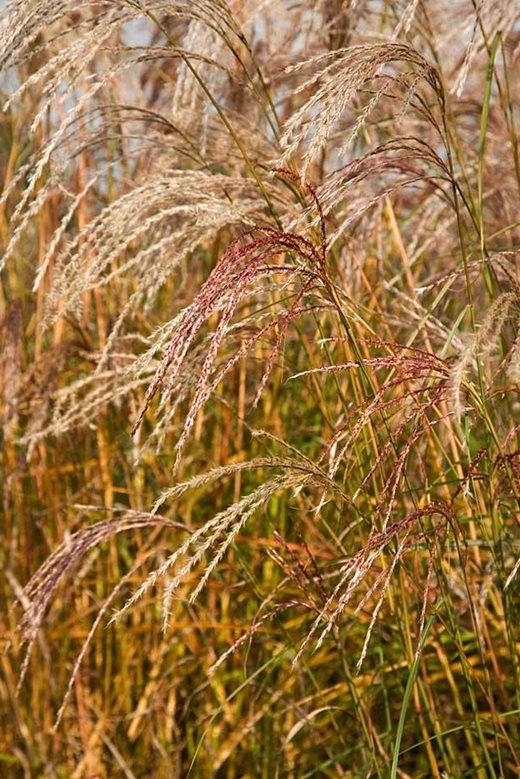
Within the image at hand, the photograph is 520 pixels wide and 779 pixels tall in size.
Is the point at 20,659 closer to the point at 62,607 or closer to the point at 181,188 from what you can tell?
the point at 62,607

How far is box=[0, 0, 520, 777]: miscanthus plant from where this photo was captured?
183 centimetres

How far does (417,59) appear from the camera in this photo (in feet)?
4.78

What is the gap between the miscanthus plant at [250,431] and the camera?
6.01 feet

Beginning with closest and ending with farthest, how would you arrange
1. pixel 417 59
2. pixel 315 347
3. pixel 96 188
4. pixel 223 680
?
pixel 417 59, pixel 315 347, pixel 223 680, pixel 96 188

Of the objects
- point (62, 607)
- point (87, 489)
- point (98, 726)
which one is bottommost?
point (98, 726)

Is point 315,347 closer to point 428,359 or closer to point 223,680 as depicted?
point 223,680

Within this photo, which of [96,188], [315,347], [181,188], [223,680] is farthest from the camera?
[96,188]

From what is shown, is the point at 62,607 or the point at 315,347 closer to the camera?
the point at 315,347

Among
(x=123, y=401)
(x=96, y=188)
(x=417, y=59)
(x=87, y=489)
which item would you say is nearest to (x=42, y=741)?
(x=87, y=489)

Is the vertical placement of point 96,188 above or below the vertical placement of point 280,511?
above

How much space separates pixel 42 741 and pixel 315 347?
1.13 m

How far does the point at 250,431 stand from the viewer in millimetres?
2443

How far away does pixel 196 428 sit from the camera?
319 centimetres

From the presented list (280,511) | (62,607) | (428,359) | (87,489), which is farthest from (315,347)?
(428,359)
